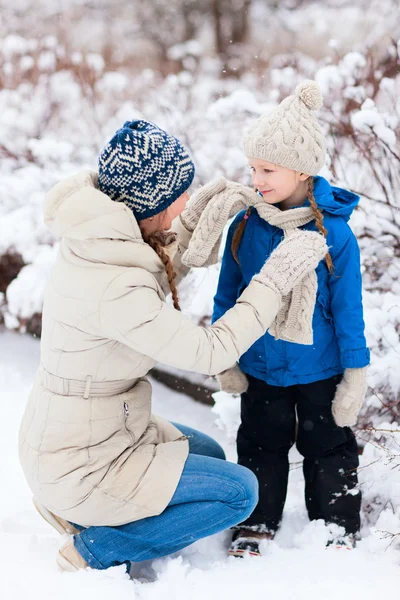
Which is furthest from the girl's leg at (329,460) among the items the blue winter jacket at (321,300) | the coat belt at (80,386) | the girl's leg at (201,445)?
the coat belt at (80,386)

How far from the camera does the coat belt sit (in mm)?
1889

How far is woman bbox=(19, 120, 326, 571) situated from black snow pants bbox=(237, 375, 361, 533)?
395mm

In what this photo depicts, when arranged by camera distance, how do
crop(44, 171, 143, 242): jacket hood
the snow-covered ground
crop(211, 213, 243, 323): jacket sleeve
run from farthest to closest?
crop(211, 213, 243, 323): jacket sleeve → the snow-covered ground → crop(44, 171, 143, 242): jacket hood

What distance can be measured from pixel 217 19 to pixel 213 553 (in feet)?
20.2

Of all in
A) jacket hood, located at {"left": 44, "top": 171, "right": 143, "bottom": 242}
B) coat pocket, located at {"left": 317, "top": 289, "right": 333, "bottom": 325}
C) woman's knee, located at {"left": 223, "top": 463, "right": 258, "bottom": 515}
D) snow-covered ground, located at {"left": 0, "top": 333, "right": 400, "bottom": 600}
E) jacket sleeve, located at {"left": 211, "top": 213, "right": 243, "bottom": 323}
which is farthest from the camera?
jacket sleeve, located at {"left": 211, "top": 213, "right": 243, "bottom": 323}

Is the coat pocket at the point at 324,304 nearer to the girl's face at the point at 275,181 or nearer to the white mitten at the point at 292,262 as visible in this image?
the white mitten at the point at 292,262

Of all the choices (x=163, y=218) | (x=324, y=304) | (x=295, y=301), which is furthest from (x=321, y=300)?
(x=163, y=218)

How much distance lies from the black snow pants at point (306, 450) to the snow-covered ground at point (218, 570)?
0.11 m

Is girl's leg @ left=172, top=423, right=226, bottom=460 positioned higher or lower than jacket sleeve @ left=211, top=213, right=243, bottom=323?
lower

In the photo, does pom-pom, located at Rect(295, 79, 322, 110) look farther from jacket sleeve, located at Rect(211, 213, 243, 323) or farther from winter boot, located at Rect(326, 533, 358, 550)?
winter boot, located at Rect(326, 533, 358, 550)

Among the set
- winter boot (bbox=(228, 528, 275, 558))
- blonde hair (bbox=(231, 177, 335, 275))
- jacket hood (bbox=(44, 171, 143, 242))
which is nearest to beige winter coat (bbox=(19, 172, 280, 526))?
jacket hood (bbox=(44, 171, 143, 242))

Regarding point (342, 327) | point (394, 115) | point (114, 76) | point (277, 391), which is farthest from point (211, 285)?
point (114, 76)

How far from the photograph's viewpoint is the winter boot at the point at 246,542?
2.26 meters

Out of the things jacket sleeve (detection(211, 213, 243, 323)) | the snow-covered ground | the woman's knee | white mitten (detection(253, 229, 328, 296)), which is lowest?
the snow-covered ground
